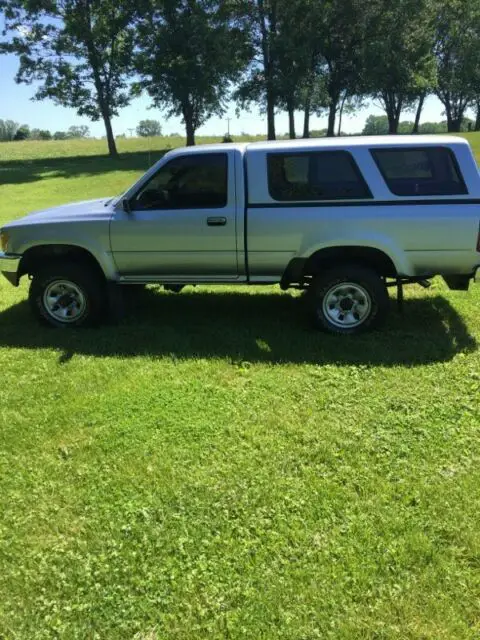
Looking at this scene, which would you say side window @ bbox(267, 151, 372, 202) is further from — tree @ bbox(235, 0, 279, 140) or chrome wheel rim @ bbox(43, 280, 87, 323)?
tree @ bbox(235, 0, 279, 140)

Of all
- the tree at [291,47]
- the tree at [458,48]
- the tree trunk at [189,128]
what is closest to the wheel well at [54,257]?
the tree trunk at [189,128]

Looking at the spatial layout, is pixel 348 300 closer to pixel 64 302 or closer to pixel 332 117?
pixel 64 302

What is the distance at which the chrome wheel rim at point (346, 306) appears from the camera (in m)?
5.36

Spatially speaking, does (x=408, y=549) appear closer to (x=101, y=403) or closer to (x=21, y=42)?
(x=101, y=403)

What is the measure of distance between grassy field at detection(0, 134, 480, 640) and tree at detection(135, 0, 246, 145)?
1297 inches

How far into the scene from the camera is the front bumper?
18.9ft

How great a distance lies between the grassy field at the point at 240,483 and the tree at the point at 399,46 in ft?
129

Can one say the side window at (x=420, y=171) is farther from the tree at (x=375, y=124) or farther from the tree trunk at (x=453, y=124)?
the tree at (x=375, y=124)

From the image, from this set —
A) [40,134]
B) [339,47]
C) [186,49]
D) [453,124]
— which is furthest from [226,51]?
[40,134]

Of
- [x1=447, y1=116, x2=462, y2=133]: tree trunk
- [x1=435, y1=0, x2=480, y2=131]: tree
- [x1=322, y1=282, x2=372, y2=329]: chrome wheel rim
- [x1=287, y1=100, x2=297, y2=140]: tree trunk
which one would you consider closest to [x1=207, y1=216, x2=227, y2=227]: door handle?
[x1=322, y1=282, x2=372, y2=329]: chrome wheel rim

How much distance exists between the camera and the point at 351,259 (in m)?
5.35

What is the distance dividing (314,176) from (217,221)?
103 cm

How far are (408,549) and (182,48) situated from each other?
3713cm

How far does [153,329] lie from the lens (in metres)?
5.75
